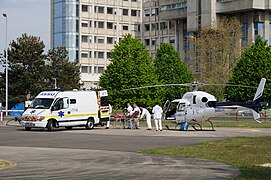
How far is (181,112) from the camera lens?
3972 centimetres

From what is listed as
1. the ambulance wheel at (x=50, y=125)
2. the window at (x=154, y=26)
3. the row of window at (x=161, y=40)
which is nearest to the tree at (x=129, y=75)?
the ambulance wheel at (x=50, y=125)

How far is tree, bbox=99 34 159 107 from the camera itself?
188ft

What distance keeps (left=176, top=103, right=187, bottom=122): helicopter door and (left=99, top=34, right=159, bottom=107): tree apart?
17365 millimetres

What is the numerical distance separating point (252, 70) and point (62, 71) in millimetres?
31259

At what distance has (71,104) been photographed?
38.1 m

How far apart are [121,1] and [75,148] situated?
95211mm

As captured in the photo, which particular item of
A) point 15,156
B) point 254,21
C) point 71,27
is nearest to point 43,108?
point 15,156

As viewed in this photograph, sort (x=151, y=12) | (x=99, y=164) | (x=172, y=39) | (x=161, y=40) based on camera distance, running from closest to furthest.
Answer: (x=99, y=164)
(x=172, y=39)
(x=161, y=40)
(x=151, y=12)

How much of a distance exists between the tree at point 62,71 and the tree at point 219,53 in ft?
63.2

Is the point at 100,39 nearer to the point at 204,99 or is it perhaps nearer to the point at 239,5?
the point at 239,5

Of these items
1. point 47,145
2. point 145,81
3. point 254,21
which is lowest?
point 47,145

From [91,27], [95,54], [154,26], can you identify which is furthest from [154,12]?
[95,54]

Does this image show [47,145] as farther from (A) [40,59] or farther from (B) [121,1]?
(B) [121,1]

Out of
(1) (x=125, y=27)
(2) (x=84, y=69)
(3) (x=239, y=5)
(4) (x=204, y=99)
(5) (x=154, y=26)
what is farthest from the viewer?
(1) (x=125, y=27)
